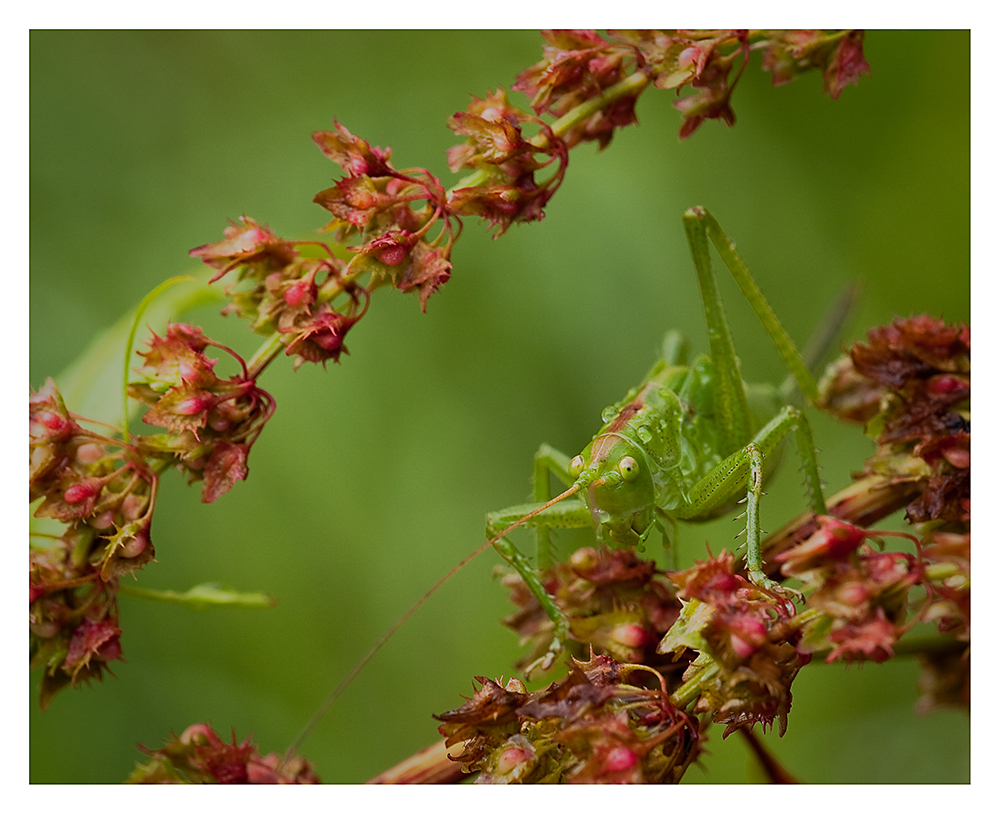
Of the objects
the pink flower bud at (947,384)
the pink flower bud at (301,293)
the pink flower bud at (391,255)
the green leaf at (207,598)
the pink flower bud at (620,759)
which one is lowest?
the pink flower bud at (620,759)

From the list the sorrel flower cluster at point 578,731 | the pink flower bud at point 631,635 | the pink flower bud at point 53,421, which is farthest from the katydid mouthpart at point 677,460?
the pink flower bud at point 53,421

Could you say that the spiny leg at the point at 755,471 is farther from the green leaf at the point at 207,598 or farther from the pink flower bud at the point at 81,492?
the pink flower bud at the point at 81,492

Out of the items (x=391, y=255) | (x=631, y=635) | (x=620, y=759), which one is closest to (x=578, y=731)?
(x=620, y=759)

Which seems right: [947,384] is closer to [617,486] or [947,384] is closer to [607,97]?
[617,486]

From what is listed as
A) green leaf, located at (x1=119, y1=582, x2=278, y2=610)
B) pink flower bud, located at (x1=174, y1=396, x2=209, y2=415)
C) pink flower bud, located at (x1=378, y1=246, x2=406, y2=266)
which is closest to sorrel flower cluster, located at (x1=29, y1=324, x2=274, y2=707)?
pink flower bud, located at (x1=174, y1=396, x2=209, y2=415)

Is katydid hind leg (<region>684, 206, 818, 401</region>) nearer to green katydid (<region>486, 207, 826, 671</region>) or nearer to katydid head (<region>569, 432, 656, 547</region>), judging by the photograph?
green katydid (<region>486, 207, 826, 671</region>)
